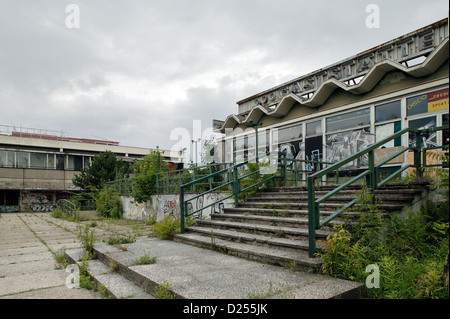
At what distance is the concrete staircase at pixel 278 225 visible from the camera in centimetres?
441

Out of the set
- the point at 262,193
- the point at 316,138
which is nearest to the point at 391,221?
the point at 262,193

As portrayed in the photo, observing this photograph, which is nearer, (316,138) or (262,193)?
(262,193)

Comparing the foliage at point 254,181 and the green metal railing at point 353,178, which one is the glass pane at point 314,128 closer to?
the foliage at point 254,181

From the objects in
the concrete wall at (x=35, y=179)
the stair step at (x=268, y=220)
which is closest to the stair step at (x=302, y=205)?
the stair step at (x=268, y=220)

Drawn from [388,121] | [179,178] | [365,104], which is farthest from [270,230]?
[179,178]

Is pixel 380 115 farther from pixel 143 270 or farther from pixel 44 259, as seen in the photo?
pixel 44 259

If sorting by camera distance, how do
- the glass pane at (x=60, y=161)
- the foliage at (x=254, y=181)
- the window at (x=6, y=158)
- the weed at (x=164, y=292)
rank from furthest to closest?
1. the glass pane at (x=60, y=161)
2. the window at (x=6, y=158)
3. the foliage at (x=254, y=181)
4. the weed at (x=164, y=292)

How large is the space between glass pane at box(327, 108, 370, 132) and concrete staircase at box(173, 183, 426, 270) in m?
4.48

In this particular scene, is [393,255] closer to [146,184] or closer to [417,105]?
[417,105]

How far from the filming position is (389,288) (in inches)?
122

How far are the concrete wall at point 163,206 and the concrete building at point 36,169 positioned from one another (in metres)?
15.2

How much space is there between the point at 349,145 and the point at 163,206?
852 centimetres

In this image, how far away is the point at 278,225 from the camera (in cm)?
Result: 573

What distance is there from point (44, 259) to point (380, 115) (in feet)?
33.9
